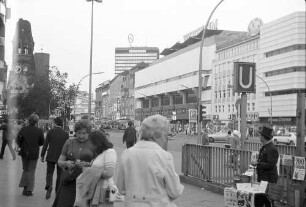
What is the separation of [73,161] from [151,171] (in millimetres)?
2748

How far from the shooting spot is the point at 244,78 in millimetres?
10242

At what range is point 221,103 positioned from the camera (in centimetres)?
10069

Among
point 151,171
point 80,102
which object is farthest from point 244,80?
point 80,102

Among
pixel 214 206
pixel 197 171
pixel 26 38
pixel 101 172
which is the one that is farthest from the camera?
pixel 197 171

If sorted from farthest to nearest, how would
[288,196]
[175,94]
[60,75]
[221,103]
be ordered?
[175,94] → [221,103] → [60,75] → [288,196]

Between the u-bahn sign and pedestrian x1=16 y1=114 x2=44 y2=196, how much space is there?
4177mm

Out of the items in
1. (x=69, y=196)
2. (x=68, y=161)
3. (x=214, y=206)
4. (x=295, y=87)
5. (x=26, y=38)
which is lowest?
(x=214, y=206)

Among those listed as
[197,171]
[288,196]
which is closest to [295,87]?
[288,196]

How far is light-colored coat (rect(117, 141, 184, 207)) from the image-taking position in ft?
13.0

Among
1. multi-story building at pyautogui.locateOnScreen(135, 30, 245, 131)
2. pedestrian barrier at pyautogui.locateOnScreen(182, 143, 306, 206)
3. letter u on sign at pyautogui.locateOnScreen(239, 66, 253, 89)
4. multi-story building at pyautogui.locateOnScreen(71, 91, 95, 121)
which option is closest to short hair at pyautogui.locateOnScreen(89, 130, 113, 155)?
pedestrian barrier at pyautogui.locateOnScreen(182, 143, 306, 206)

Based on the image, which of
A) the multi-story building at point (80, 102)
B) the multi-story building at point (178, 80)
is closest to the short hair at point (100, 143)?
the multi-story building at point (80, 102)

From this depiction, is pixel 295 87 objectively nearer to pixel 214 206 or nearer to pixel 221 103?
pixel 214 206

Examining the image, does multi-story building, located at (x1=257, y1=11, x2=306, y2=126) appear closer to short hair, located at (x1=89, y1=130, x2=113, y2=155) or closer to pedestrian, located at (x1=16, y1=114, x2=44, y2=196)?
short hair, located at (x1=89, y1=130, x2=113, y2=155)

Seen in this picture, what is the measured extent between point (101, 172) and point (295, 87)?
2370mm
